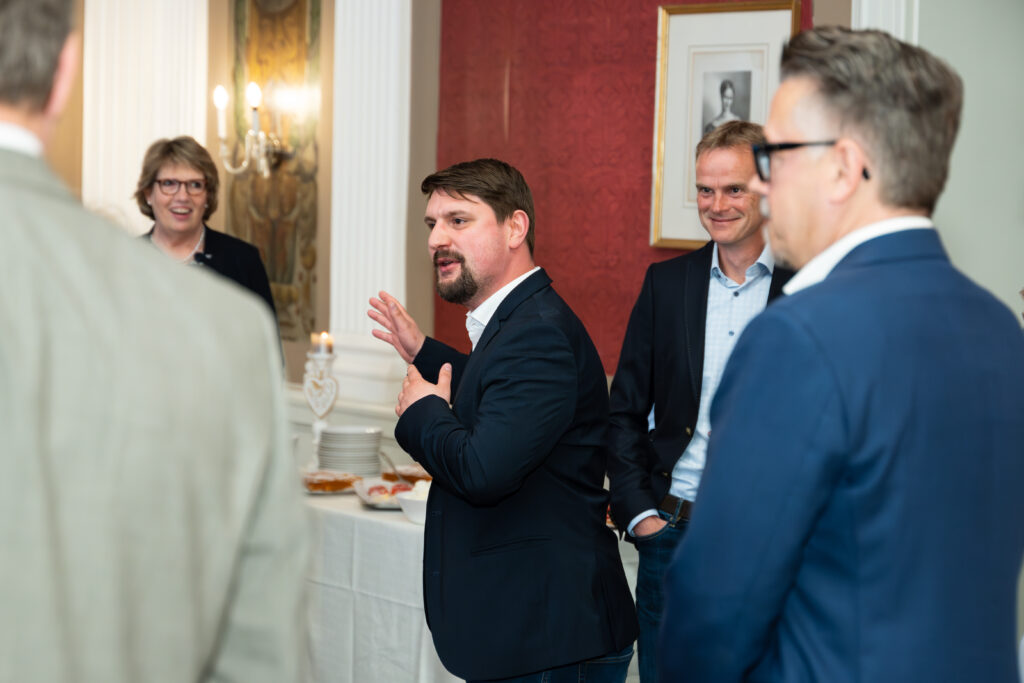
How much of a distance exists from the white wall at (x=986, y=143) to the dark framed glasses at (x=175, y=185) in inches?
94.9

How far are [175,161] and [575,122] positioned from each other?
183 cm

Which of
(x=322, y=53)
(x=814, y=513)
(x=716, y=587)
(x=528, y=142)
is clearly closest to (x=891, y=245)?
(x=814, y=513)

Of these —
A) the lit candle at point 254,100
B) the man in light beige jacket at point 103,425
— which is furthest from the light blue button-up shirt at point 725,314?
the lit candle at point 254,100

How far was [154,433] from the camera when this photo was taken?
78 centimetres

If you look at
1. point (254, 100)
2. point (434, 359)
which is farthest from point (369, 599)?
point (254, 100)

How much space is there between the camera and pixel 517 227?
2.11 m

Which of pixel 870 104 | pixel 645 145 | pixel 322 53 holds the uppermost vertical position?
pixel 322 53

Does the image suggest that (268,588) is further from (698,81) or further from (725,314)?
(698,81)

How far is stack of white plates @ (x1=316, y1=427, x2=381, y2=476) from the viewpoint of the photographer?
3.37 m

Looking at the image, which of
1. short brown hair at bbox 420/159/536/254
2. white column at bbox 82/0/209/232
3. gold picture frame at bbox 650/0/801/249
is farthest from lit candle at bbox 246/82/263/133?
short brown hair at bbox 420/159/536/254

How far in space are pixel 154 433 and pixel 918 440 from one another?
75cm

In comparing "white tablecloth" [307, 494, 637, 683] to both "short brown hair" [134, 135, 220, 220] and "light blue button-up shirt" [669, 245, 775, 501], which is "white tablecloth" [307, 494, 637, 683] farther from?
"short brown hair" [134, 135, 220, 220]

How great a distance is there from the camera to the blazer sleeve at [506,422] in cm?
177

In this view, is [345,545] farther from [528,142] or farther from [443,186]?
[528,142]
